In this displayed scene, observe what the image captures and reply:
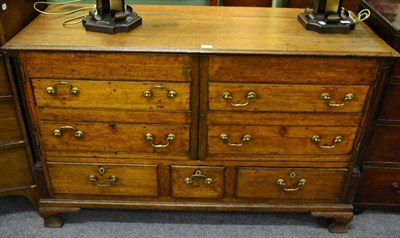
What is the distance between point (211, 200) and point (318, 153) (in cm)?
47

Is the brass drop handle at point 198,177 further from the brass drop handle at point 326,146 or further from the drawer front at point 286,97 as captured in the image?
the brass drop handle at point 326,146

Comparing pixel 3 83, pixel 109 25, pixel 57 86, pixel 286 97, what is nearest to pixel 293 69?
pixel 286 97

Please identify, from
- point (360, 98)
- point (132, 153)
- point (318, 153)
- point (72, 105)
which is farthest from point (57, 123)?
point (360, 98)

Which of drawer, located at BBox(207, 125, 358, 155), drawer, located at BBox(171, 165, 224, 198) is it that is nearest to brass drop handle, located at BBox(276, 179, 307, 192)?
drawer, located at BBox(207, 125, 358, 155)

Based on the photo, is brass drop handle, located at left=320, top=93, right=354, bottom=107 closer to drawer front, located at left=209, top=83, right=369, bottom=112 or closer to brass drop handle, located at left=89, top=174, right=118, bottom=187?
drawer front, located at left=209, top=83, right=369, bottom=112

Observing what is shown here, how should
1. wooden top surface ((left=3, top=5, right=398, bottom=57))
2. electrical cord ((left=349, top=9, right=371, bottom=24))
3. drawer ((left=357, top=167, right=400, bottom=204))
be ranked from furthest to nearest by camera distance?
drawer ((left=357, top=167, right=400, bottom=204)) < electrical cord ((left=349, top=9, right=371, bottom=24)) < wooden top surface ((left=3, top=5, right=398, bottom=57))

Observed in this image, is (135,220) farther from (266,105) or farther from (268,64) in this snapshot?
(268,64)

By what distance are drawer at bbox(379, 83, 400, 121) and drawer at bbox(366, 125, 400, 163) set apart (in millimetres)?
45

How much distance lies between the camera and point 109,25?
142 cm

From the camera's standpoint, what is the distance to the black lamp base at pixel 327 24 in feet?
4.82

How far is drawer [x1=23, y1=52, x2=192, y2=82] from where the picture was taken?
133cm

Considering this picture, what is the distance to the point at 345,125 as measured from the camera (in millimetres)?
1472

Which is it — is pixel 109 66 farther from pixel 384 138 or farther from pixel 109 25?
pixel 384 138

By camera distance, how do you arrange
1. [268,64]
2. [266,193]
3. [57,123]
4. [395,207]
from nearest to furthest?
[268,64] < [57,123] < [266,193] < [395,207]
